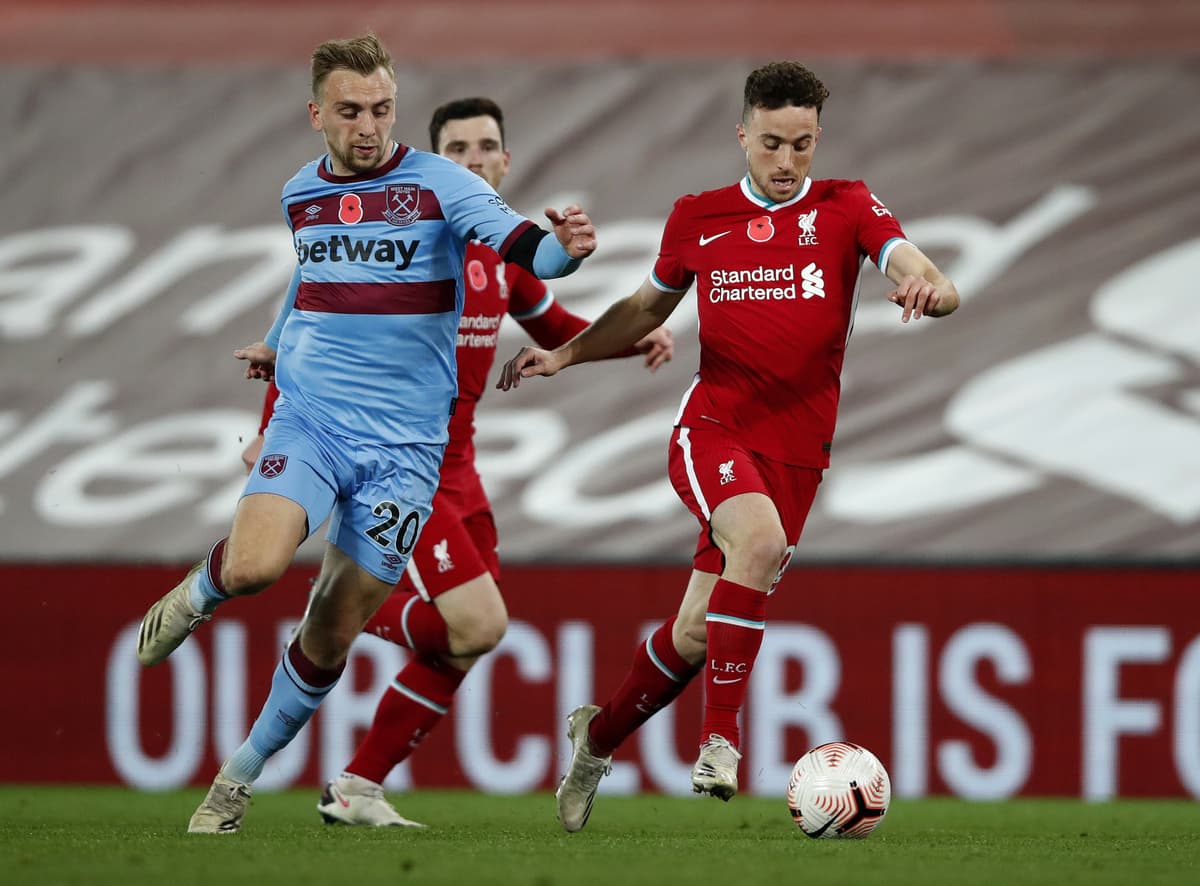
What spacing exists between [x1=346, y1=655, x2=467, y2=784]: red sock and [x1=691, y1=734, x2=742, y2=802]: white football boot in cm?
169

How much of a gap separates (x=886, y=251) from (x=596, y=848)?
7.08 ft

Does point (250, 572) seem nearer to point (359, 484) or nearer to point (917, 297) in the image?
point (359, 484)

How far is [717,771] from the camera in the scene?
550cm

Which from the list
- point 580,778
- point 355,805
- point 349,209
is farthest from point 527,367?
point 355,805

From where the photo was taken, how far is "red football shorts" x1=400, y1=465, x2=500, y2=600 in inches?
273

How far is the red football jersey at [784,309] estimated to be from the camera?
6.13 m

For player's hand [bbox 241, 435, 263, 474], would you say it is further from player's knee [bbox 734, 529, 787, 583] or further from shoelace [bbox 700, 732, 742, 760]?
shoelace [bbox 700, 732, 742, 760]

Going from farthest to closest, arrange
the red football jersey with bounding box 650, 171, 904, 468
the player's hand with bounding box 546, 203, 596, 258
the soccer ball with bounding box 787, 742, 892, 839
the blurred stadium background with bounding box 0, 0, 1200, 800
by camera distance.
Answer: the blurred stadium background with bounding box 0, 0, 1200, 800 → the red football jersey with bounding box 650, 171, 904, 468 → the soccer ball with bounding box 787, 742, 892, 839 → the player's hand with bounding box 546, 203, 596, 258

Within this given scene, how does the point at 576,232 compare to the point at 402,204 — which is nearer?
the point at 576,232

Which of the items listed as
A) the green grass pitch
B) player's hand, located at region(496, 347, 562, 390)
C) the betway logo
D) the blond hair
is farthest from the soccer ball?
the blond hair

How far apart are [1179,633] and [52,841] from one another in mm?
5864

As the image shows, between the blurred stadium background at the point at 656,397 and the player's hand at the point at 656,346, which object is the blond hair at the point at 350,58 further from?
the blurred stadium background at the point at 656,397

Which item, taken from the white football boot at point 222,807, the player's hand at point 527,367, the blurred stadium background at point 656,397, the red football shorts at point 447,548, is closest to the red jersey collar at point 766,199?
the player's hand at point 527,367

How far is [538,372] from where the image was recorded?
20.2ft
